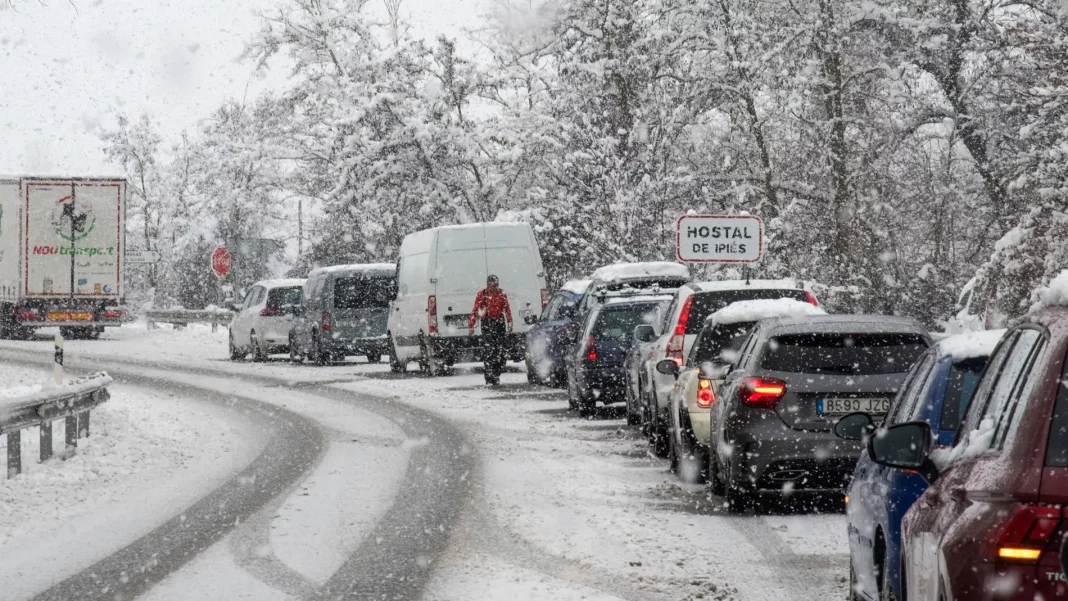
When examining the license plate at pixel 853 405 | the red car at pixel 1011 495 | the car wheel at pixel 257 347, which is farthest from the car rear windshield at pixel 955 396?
the car wheel at pixel 257 347

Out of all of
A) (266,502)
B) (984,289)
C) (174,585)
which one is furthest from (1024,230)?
(174,585)

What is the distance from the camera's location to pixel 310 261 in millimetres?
50125

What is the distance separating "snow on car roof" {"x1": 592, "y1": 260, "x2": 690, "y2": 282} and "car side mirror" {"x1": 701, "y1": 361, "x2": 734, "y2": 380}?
423 inches

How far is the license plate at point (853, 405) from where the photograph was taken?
9922 millimetres

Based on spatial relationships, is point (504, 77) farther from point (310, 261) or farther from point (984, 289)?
point (984, 289)

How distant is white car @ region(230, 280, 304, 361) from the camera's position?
110 feet

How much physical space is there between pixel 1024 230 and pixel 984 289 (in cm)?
122

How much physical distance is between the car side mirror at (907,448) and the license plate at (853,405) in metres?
5.44

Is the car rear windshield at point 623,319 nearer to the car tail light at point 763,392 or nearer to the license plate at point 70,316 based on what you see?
the car tail light at point 763,392

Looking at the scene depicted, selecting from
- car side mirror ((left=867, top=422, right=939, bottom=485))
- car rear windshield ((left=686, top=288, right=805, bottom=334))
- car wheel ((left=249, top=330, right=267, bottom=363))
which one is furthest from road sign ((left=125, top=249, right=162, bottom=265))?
car side mirror ((left=867, top=422, right=939, bottom=485))

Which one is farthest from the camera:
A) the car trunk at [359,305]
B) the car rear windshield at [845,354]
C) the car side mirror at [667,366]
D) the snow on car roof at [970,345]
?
the car trunk at [359,305]

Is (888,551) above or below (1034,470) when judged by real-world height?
below

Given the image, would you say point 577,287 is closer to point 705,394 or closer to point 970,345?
point 705,394

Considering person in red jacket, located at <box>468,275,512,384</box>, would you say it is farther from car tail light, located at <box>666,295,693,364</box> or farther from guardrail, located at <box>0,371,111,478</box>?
car tail light, located at <box>666,295,693,364</box>
